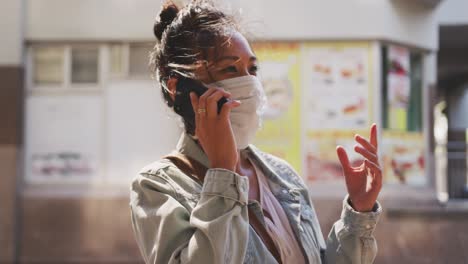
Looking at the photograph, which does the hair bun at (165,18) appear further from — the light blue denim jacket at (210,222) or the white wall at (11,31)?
the white wall at (11,31)

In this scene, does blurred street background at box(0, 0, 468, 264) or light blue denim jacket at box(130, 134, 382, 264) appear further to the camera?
blurred street background at box(0, 0, 468, 264)

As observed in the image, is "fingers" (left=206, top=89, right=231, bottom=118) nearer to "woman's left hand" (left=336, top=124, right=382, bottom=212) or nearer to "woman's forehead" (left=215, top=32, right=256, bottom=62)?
"woman's forehead" (left=215, top=32, right=256, bottom=62)

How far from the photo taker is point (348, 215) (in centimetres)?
193

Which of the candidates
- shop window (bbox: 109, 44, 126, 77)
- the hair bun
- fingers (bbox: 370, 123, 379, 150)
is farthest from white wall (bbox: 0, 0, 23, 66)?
fingers (bbox: 370, 123, 379, 150)

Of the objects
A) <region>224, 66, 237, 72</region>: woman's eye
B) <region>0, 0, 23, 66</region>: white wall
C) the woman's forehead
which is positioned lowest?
<region>224, 66, 237, 72</region>: woman's eye

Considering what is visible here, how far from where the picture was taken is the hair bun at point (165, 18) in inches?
76.7

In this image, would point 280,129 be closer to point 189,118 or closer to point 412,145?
point 412,145

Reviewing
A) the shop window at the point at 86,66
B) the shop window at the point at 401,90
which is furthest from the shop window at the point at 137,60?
the shop window at the point at 401,90

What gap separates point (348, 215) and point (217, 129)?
1.88 feet

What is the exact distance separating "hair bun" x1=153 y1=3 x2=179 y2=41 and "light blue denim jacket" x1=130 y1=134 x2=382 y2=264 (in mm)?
352

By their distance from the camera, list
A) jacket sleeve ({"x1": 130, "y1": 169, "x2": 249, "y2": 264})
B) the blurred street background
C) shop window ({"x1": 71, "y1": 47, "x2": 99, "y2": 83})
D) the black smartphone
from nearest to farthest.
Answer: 1. jacket sleeve ({"x1": 130, "y1": 169, "x2": 249, "y2": 264})
2. the black smartphone
3. the blurred street background
4. shop window ({"x1": 71, "y1": 47, "x2": 99, "y2": 83})

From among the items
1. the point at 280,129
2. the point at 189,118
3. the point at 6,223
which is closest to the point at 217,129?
the point at 189,118

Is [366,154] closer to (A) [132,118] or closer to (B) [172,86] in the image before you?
(B) [172,86]

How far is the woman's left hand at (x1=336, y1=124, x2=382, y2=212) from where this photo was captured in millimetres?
1869
